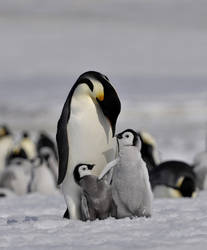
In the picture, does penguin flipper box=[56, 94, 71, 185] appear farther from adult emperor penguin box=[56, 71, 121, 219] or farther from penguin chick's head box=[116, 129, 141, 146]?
penguin chick's head box=[116, 129, 141, 146]

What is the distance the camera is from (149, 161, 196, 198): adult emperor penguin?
859 cm

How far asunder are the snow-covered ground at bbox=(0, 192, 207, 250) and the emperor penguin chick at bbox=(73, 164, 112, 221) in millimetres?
109

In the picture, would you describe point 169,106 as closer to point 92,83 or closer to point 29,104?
point 29,104

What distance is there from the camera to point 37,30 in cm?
9794

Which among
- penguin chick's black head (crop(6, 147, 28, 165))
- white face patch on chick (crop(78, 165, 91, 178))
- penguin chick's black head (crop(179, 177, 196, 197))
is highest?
penguin chick's black head (crop(6, 147, 28, 165))

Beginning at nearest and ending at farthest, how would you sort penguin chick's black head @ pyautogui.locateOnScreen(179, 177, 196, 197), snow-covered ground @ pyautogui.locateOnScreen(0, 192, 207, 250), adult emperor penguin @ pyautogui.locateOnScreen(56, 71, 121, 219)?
snow-covered ground @ pyautogui.locateOnScreen(0, 192, 207, 250) → adult emperor penguin @ pyautogui.locateOnScreen(56, 71, 121, 219) → penguin chick's black head @ pyautogui.locateOnScreen(179, 177, 196, 197)

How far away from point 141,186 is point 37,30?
3696 inches

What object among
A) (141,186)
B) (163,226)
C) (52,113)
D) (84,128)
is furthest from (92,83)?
(52,113)

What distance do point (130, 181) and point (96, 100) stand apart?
0.67 metres

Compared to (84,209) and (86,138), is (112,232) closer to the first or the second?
(84,209)

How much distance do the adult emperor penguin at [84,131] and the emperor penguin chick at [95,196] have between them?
0.22 metres

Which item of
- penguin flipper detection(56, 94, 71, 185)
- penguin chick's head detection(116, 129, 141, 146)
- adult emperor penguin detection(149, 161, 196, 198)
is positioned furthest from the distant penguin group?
penguin chick's head detection(116, 129, 141, 146)

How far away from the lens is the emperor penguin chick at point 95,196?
205 inches

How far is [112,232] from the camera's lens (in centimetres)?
464
